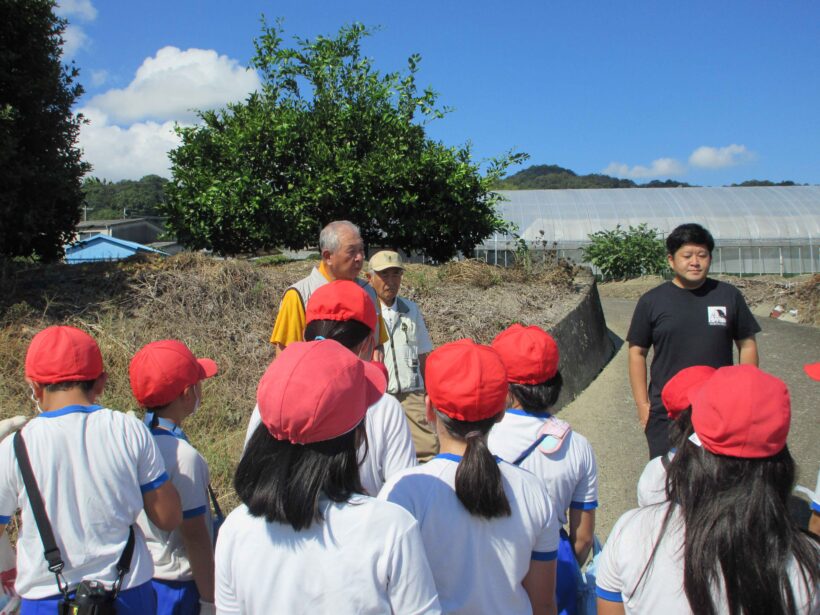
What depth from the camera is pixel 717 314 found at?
365 cm

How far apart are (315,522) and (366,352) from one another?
1.32 m

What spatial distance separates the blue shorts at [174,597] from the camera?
2.46 meters

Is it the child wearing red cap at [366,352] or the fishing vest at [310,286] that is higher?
the fishing vest at [310,286]

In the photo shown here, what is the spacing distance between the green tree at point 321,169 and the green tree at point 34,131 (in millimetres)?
1826

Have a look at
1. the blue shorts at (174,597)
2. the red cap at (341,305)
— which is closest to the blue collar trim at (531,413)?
the red cap at (341,305)

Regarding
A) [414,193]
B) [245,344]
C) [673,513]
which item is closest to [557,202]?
[414,193]

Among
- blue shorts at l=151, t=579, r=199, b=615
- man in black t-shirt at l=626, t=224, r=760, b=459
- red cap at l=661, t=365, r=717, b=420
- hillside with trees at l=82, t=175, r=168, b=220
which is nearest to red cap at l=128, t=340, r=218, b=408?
blue shorts at l=151, t=579, r=199, b=615

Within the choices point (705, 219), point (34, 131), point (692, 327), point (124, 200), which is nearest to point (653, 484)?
point (692, 327)

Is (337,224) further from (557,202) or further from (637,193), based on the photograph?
(637,193)

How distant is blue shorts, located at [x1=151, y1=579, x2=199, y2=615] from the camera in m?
2.46

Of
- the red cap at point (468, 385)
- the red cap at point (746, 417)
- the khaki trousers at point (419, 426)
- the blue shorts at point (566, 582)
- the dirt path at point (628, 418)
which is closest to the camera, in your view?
the red cap at point (746, 417)

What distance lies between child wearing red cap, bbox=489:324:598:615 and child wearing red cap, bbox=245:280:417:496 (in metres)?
0.46

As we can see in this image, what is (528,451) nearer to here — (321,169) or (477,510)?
(477,510)

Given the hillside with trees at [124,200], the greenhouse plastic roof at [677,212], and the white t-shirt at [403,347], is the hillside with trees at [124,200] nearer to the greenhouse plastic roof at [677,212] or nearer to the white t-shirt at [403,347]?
the greenhouse plastic roof at [677,212]
